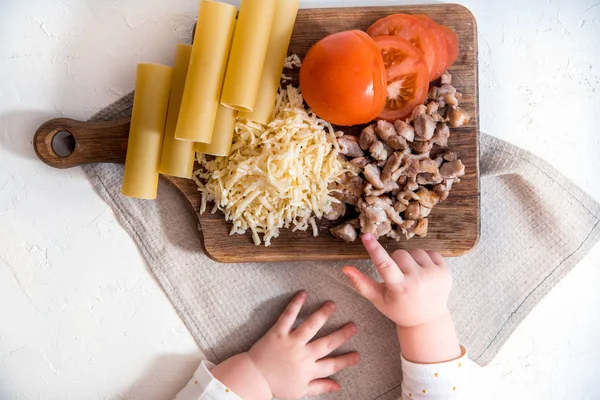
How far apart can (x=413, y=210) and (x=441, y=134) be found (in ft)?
0.66

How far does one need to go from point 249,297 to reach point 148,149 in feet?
1.58

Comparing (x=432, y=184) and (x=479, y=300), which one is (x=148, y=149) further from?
(x=479, y=300)

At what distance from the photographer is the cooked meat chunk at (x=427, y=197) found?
1.22 m

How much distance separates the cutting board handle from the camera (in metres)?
1.28

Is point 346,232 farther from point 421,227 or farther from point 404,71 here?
point 404,71

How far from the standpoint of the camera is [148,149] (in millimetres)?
1230

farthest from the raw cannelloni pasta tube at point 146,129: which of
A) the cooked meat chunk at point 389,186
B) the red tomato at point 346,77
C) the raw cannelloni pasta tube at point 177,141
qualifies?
the cooked meat chunk at point 389,186

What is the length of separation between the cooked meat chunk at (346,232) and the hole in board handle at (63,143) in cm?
74

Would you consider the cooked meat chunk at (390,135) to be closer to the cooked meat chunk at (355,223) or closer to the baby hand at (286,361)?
the cooked meat chunk at (355,223)

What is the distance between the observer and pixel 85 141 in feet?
4.21

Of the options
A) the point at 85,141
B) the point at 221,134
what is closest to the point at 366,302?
the point at 221,134

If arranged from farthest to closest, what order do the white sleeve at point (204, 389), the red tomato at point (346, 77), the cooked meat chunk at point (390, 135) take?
1. the white sleeve at point (204, 389)
2. the cooked meat chunk at point (390, 135)
3. the red tomato at point (346, 77)

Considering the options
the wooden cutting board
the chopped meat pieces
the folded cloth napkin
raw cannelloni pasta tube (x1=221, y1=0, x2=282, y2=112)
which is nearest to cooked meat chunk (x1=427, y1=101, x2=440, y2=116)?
the chopped meat pieces

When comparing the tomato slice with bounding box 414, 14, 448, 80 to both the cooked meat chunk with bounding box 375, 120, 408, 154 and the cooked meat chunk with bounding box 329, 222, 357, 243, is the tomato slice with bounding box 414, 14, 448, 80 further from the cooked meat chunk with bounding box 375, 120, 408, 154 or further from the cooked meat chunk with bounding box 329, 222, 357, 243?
the cooked meat chunk with bounding box 329, 222, 357, 243
